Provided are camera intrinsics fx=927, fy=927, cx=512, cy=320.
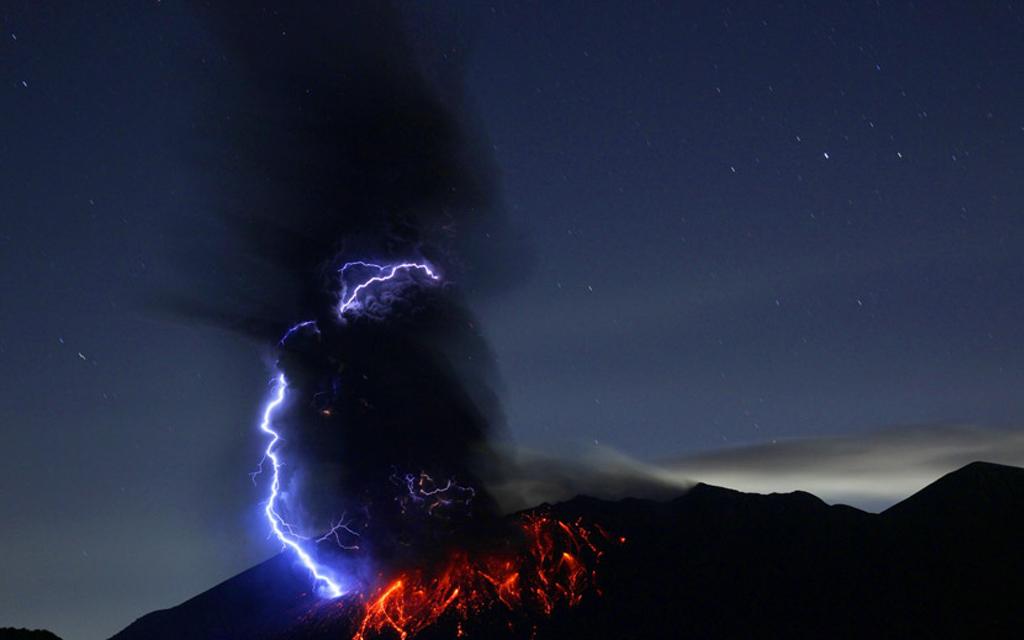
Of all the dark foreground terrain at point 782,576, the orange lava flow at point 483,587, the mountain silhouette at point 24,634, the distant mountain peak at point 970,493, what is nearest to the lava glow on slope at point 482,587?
the orange lava flow at point 483,587

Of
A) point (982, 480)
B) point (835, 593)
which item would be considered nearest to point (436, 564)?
point (835, 593)

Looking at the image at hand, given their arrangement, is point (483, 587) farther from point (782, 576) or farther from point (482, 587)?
point (782, 576)

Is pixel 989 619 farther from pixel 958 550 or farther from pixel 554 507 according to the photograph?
pixel 554 507

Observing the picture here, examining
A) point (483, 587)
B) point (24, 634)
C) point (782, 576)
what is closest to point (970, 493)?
point (782, 576)

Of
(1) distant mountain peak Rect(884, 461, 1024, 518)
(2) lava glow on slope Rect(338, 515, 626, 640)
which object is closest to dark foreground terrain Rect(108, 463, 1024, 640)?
(1) distant mountain peak Rect(884, 461, 1024, 518)

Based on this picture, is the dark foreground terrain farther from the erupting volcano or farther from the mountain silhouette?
the mountain silhouette

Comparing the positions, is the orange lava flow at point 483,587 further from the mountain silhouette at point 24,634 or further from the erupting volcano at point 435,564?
the mountain silhouette at point 24,634
